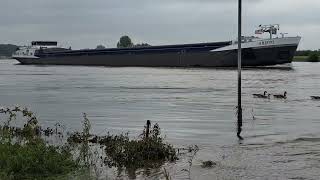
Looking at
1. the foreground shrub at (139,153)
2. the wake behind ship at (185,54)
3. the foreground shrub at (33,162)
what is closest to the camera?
the foreground shrub at (33,162)

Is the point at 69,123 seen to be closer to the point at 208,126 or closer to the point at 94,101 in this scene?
the point at 208,126

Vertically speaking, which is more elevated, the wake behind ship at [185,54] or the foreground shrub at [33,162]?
the wake behind ship at [185,54]

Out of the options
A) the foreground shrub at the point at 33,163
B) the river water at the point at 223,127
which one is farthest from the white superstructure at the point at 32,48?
the foreground shrub at the point at 33,163

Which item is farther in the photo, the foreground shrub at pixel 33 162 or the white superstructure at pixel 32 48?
the white superstructure at pixel 32 48

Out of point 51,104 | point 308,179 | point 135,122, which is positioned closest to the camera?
point 308,179

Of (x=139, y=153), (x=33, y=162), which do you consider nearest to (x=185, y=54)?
(x=139, y=153)

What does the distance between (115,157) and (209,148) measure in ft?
9.98

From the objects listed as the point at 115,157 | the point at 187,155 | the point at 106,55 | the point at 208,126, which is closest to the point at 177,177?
the point at 115,157

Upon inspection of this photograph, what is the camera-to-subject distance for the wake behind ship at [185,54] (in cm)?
8300

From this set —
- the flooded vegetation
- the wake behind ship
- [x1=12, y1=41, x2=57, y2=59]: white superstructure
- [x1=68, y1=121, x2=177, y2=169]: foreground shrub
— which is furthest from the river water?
[x1=12, y1=41, x2=57, y2=59]: white superstructure

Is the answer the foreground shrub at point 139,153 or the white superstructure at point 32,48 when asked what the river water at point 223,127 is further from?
the white superstructure at point 32,48

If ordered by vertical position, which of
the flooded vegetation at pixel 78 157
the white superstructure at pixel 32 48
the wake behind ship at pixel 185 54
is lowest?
the flooded vegetation at pixel 78 157

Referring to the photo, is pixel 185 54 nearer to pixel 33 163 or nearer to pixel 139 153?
pixel 139 153

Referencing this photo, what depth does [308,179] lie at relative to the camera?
30.6 ft
